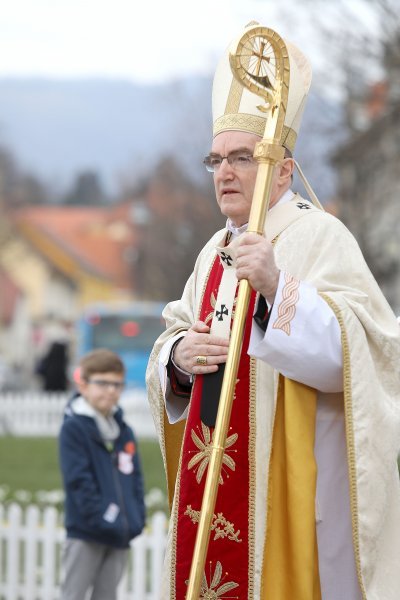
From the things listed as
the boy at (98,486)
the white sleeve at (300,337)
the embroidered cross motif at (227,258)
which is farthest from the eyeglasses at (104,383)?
the white sleeve at (300,337)

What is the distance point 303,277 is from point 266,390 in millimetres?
407

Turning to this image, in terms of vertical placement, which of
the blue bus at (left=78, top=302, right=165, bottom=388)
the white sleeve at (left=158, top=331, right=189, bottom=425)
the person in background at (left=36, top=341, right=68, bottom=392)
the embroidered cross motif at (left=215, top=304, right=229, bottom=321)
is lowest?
the white sleeve at (left=158, top=331, right=189, bottom=425)

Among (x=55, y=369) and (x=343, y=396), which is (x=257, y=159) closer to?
(x=343, y=396)

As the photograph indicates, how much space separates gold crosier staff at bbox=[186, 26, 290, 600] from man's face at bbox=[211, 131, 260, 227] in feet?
0.56

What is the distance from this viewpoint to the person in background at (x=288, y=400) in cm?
443

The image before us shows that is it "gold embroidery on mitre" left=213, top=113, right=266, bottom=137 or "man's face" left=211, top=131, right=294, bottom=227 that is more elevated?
"gold embroidery on mitre" left=213, top=113, right=266, bottom=137

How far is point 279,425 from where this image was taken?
4.60m

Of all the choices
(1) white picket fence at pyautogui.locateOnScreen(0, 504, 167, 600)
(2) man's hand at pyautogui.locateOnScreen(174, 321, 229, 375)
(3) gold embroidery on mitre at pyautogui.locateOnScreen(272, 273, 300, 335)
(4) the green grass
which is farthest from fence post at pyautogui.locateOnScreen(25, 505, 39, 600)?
(3) gold embroidery on mitre at pyautogui.locateOnScreen(272, 273, 300, 335)

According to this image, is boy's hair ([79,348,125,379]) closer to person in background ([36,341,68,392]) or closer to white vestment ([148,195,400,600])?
white vestment ([148,195,400,600])

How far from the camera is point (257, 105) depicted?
15.6ft

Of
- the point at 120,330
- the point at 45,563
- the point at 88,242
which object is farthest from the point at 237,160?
the point at 88,242

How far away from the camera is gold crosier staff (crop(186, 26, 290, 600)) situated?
4.20 metres

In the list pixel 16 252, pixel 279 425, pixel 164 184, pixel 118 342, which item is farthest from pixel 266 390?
pixel 16 252

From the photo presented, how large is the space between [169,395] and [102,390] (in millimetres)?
2856
